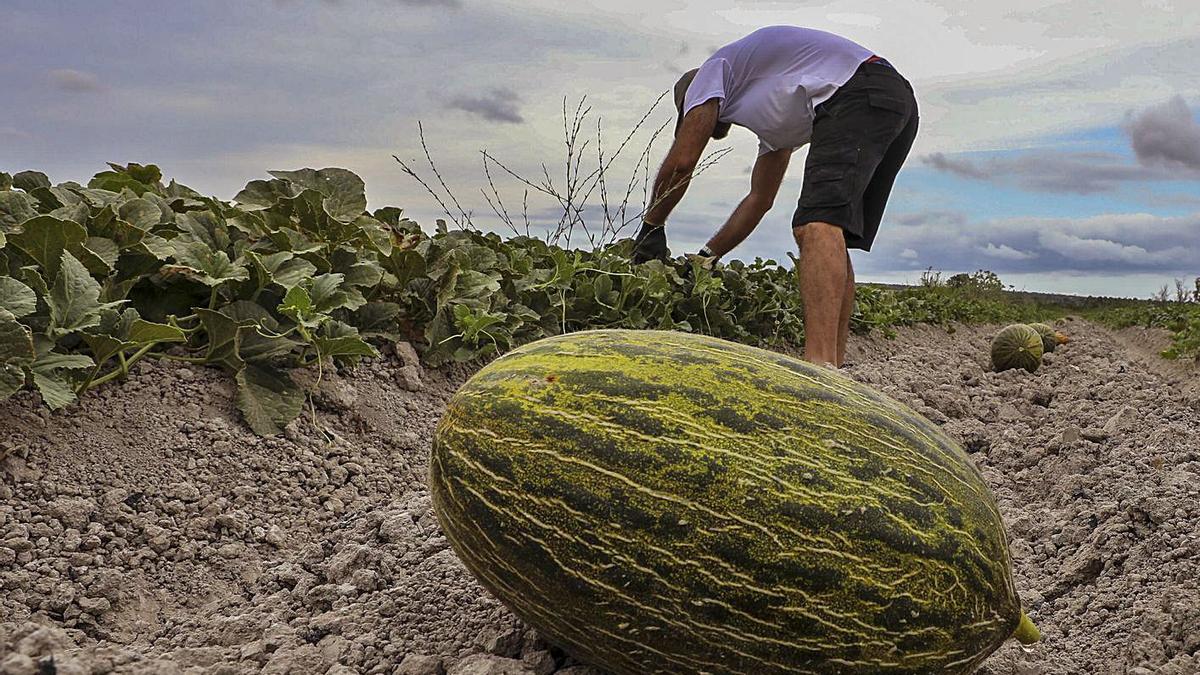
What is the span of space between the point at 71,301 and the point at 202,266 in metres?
0.60

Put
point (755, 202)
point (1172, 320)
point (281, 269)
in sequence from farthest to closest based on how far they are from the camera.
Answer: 1. point (1172, 320)
2. point (755, 202)
3. point (281, 269)

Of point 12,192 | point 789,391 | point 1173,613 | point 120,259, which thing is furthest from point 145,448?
point 1173,613

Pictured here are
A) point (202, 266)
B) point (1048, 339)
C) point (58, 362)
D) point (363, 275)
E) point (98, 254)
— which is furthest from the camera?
point (1048, 339)

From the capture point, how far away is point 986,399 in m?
5.90

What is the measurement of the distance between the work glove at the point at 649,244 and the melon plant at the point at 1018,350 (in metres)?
2.98

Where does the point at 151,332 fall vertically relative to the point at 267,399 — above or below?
above

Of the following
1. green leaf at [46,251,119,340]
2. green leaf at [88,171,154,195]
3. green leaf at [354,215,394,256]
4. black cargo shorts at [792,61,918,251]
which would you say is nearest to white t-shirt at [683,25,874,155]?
black cargo shorts at [792,61,918,251]

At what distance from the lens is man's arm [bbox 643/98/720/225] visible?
247 inches

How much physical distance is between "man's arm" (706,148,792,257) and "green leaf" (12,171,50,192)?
460 cm

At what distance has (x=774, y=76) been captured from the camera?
20.0 ft

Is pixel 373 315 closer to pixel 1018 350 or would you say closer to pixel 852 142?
pixel 852 142

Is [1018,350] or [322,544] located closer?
[322,544]

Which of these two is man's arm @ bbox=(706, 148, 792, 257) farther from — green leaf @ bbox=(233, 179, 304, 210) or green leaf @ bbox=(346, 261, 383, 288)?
green leaf @ bbox=(346, 261, 383, 288)

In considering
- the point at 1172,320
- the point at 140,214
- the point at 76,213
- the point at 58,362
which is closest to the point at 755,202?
the point at 140,214
